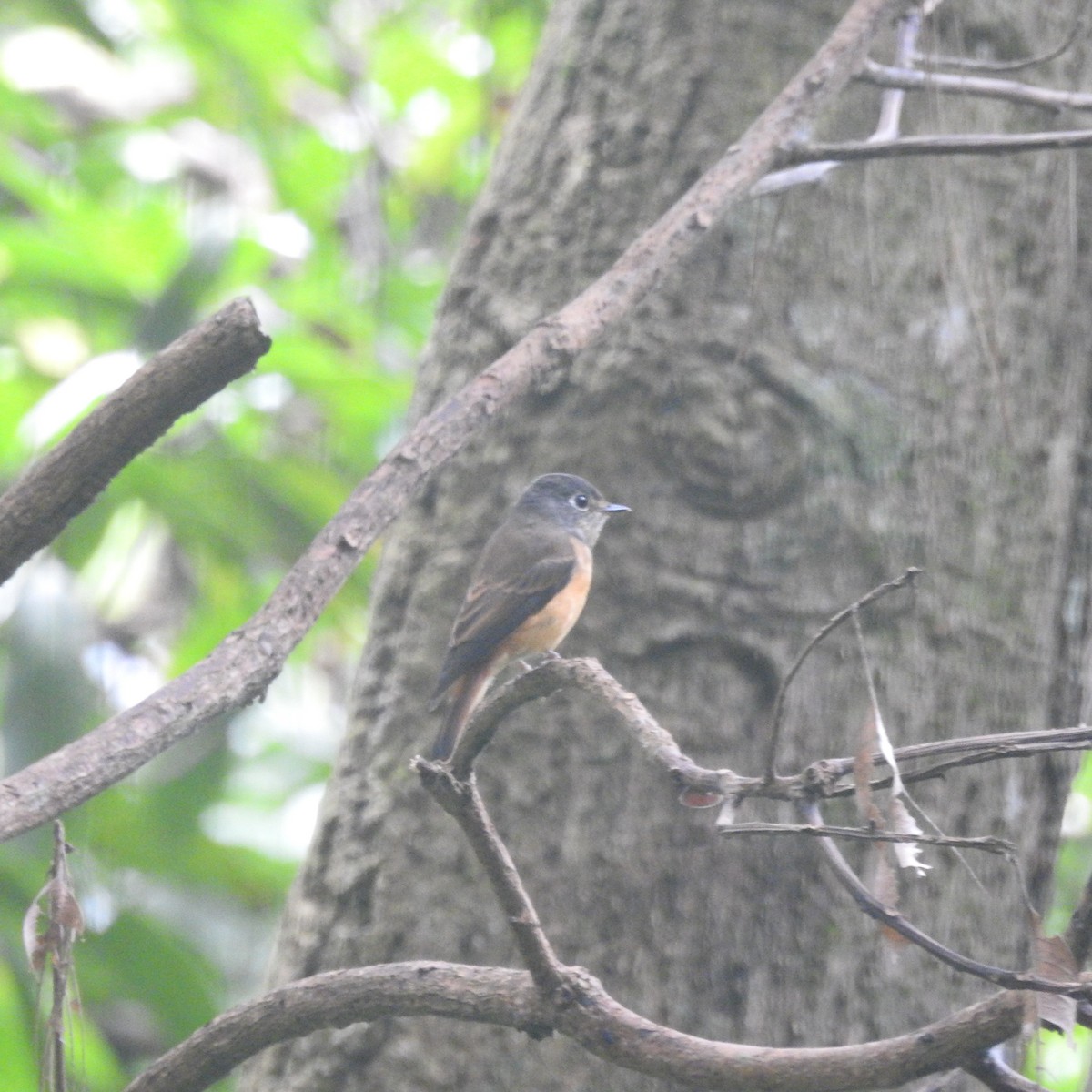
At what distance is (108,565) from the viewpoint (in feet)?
17.0

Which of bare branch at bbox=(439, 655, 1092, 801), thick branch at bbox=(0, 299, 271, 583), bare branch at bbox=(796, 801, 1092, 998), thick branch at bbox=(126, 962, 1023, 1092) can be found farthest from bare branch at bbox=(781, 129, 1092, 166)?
thick branch at bbox=(126, 962, 1023, 1092)

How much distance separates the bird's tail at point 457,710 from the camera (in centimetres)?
271

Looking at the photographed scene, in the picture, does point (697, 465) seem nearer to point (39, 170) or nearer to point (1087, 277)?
point (1087, 277)

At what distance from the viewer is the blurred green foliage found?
3.82m

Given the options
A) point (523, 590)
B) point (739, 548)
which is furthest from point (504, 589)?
point (739, 548)

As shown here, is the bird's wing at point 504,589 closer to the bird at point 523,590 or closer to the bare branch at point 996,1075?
the bird at point 523,590

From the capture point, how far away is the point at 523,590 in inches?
133

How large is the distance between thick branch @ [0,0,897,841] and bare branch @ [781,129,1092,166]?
0.11 m

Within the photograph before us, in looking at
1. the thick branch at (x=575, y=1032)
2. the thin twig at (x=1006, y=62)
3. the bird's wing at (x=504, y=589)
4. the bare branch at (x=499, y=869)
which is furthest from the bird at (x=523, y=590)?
the thin twig at (x=1006, y=62)

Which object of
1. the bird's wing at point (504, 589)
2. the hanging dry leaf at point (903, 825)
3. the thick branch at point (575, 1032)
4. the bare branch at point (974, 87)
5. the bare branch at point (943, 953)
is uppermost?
the bare branch at point (974, 87)

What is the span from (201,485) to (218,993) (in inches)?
57.6

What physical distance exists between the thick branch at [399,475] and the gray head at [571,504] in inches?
19.4

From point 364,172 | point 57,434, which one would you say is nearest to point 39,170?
point 364,172

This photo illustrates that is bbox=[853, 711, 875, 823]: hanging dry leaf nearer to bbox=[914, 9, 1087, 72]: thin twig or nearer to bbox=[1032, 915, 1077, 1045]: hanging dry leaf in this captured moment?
bbox=[1032, 915, 1077, 1045]: hanging dry leaf
